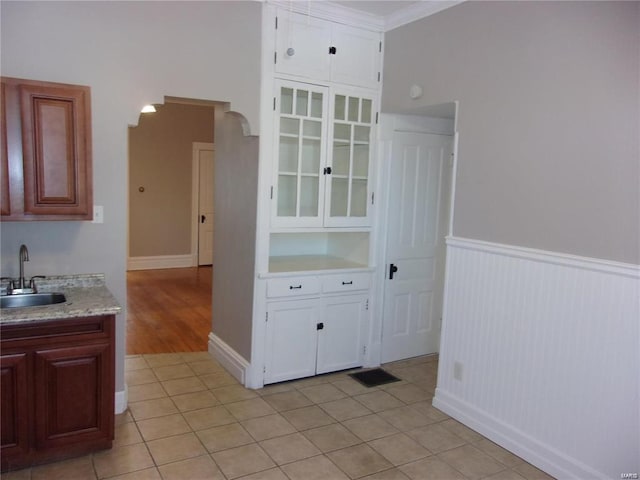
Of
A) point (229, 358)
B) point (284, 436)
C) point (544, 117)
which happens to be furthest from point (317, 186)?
point (284, 436)

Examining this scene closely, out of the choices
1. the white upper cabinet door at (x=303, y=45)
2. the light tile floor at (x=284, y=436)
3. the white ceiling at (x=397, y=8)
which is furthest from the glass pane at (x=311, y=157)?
the light tile floor at (x=284, y=436)

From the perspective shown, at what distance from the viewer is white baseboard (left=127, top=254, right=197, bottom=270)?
8287mm

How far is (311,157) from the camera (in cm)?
391

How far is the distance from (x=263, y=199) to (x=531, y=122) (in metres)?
1.83

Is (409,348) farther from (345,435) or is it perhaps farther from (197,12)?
(197,12)

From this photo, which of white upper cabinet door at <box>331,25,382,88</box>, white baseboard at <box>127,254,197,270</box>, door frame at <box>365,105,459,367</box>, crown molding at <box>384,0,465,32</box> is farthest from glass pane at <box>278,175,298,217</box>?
white baseboard at <box>127,254,197,270</box>

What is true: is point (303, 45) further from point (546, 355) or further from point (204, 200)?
point (204, 200)

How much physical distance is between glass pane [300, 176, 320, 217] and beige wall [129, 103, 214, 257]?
16.7ft

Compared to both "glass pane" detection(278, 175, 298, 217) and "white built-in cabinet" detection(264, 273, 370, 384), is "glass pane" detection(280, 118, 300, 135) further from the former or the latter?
"white built-in cabinet" detection(264, 273, 370, 384)

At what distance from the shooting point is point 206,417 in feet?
10.8

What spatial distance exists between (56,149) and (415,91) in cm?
241

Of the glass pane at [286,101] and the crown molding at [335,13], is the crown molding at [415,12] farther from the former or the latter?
the glass pane at [286,101]

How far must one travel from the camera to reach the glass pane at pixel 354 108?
3.99m

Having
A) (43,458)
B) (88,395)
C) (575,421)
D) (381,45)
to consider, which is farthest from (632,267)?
(43,458)
